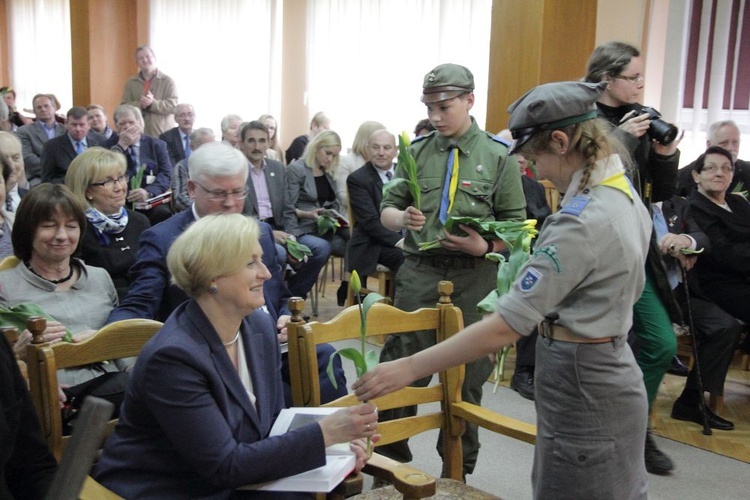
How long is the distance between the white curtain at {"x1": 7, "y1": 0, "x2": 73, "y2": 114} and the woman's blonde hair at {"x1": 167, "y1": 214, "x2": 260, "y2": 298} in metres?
12.7

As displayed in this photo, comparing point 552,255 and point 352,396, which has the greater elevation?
point 552,255

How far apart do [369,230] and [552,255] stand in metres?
3.70

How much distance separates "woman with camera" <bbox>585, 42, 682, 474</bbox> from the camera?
286 centimetres

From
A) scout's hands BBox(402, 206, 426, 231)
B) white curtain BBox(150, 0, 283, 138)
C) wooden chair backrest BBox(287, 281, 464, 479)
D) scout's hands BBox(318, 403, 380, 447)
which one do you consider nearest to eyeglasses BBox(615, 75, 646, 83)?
scout's hands BBox(402, 206, 426, 231)

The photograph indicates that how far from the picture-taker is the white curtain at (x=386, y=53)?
26.4ft

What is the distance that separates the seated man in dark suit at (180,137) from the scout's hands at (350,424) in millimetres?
6233

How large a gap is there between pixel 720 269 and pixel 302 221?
3.01m

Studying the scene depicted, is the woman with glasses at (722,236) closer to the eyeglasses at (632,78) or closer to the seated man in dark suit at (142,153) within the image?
the eyeglasses at (632,78)

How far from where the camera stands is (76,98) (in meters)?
11.0

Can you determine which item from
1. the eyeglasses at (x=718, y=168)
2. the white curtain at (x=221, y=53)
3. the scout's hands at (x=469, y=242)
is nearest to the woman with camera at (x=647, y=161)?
the scout's hands at (x=469, y=242)

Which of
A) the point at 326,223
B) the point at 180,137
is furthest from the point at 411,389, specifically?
the point at 180,137

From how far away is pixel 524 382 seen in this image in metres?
4.34

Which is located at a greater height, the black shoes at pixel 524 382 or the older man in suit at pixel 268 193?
the older man in suit at pixel 268 193

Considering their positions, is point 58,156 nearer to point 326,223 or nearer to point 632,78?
point 326,223
